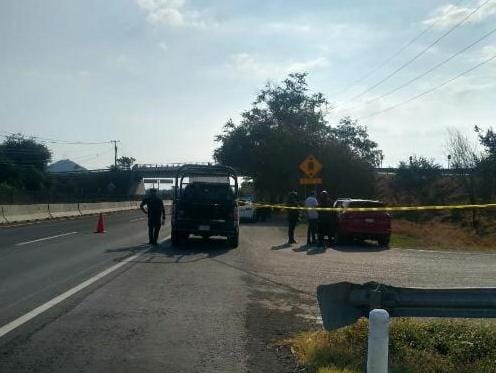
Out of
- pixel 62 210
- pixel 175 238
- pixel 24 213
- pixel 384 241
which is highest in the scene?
pixel 62 210

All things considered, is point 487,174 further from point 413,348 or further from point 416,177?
point 413,348

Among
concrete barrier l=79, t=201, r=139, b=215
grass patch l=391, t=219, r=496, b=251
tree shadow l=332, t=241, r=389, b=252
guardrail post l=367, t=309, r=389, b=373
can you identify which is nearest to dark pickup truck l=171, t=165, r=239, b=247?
tree shadow l=332, t=241, r=389, b=252

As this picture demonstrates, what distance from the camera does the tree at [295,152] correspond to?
47344mm

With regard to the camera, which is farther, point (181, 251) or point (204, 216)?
point (204, 216)

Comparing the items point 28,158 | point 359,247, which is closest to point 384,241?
point 359,247

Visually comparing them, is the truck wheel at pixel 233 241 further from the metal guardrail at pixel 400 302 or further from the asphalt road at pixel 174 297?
the metal guardrail at pixel 400 302

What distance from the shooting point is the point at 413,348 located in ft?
21.2

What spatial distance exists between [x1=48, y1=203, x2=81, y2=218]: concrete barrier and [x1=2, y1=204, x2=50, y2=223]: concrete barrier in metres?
0.74

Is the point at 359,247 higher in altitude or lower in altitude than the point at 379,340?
lower

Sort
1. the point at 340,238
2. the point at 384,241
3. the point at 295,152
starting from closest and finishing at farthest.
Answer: the point at 384,241 < the point at 340,238 < the point at 295,152

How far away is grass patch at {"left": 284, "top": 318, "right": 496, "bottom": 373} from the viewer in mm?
5859

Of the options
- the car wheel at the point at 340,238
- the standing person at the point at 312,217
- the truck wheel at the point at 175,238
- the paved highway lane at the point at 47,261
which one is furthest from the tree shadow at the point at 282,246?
the paved highway lane at the point at 47,261

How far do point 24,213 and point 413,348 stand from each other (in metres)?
29.3

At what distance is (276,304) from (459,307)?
4701 mm
